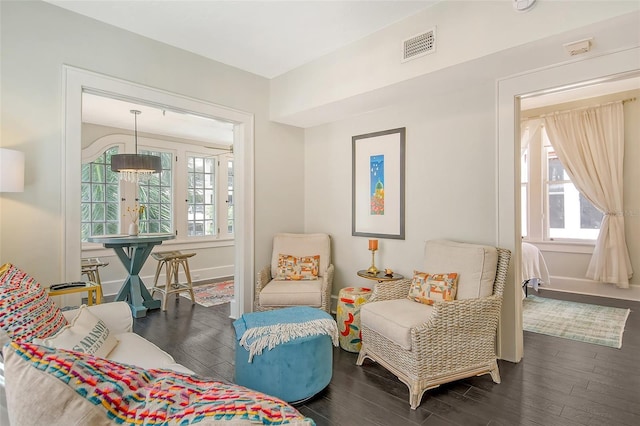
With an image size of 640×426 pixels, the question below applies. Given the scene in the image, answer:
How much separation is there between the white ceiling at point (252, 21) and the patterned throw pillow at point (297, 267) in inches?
85.4

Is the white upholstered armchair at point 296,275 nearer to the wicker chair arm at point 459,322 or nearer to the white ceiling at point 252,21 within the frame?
the wicker chair arm at point 459,322

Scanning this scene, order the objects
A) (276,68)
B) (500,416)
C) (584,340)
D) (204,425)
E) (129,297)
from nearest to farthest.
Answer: (204,425) → (500,416) → (584,340) → (276,68) → (129,297)

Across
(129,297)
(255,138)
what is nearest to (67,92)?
(255,138)

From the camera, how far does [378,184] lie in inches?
148

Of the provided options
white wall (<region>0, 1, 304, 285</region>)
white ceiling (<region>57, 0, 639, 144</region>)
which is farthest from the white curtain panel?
white wall (<region>0, 1, 304, 285</region>)

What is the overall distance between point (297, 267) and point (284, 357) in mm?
1727

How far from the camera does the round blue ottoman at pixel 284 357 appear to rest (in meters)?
2.16

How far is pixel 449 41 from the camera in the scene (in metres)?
2.59

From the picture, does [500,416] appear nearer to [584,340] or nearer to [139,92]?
[584,340]

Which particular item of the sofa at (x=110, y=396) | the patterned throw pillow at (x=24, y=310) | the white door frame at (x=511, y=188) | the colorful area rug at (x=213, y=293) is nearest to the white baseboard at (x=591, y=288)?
the white door frame at (x=511, y=188)

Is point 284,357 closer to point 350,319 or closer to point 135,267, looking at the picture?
point 350,319

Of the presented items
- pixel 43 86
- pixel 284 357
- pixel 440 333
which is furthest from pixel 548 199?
pixel 43 86

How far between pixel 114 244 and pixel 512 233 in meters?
4.19

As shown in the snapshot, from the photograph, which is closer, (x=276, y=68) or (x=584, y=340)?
(x=584, y=340)
